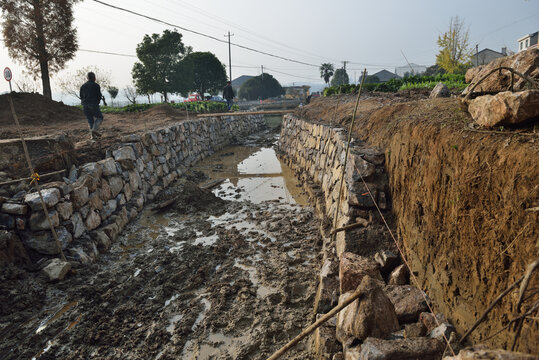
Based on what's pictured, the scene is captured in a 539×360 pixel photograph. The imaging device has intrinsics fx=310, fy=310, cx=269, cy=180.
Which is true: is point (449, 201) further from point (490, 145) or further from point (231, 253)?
point (231, 253)

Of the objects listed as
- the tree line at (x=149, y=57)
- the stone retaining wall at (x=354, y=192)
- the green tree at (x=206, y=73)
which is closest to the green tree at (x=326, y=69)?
the tree line at (x=149, y=57)

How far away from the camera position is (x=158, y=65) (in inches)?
1299

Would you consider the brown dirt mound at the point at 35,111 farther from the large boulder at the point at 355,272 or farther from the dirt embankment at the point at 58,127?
the large boulder at the point at 355,272

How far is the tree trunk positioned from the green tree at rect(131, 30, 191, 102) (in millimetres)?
15911

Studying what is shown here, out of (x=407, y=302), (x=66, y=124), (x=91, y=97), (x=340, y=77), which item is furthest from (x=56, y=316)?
(x=340, y=77)

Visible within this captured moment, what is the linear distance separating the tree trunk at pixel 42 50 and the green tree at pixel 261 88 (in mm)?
37939

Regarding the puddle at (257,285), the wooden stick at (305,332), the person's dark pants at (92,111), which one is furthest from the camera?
the person's dark pants at (92,111)

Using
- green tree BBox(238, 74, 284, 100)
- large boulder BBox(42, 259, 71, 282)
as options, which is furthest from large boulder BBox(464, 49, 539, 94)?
green tree BBox(238, 74, 284, 100)

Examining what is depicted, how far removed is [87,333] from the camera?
3.71m

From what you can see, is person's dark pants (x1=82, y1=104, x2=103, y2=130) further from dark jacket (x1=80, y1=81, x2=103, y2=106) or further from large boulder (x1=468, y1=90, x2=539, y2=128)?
large boulder (x1=468, y1=90, x2=539, y2=128)

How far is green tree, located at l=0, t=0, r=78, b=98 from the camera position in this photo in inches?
624

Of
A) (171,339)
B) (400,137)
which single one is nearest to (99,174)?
(171,339)

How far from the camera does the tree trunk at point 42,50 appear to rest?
16031 millimetres

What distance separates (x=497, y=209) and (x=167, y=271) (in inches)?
177
